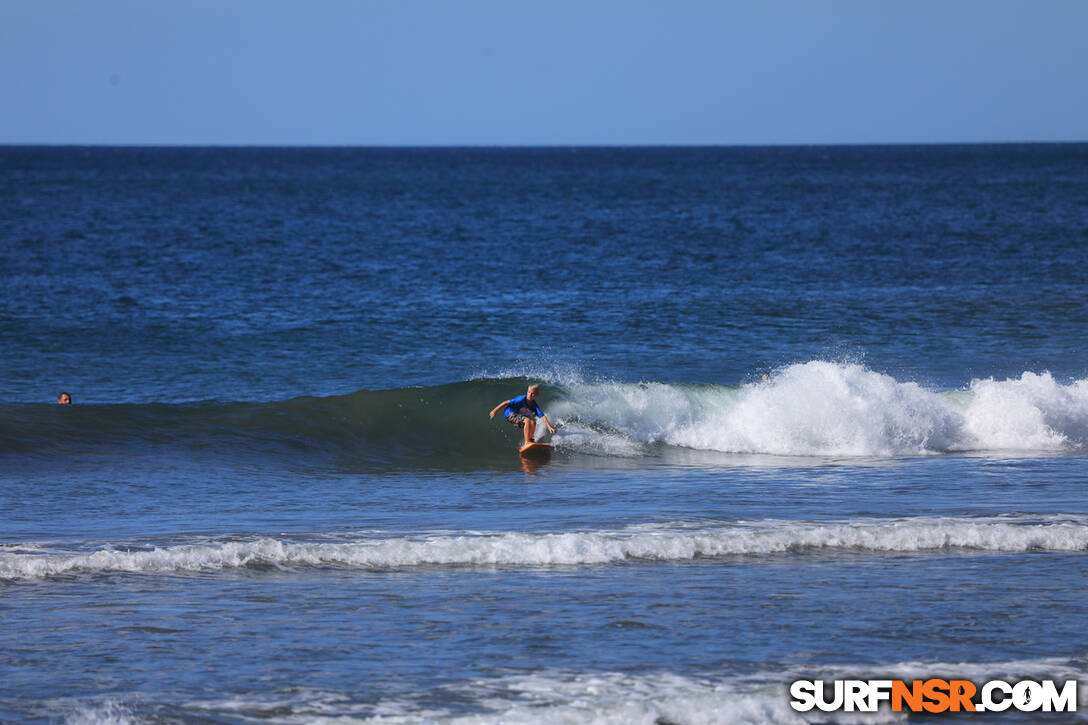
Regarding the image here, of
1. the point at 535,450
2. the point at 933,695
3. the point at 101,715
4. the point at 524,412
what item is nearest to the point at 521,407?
the point at 524,412

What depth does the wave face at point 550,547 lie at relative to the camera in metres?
11.7

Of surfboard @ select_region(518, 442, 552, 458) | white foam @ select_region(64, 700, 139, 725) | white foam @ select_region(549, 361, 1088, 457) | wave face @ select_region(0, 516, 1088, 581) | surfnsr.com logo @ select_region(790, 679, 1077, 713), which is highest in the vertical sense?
white foam @ select_region(549, 361, 1088, 457)

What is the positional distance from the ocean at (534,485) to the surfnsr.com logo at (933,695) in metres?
0.13

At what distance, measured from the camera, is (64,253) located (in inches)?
1810

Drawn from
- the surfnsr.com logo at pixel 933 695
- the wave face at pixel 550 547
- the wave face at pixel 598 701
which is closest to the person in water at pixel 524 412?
the wave face at pixel 550 547

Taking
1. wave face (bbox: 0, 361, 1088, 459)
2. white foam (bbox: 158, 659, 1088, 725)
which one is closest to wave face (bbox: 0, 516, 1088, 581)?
white foam (bbox: 158, 659, 1088, 725)

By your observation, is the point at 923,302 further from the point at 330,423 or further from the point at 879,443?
the point at 330,423

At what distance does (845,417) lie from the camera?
19.4 m

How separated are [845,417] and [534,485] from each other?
19.9ft

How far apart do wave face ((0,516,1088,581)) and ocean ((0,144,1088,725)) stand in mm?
48

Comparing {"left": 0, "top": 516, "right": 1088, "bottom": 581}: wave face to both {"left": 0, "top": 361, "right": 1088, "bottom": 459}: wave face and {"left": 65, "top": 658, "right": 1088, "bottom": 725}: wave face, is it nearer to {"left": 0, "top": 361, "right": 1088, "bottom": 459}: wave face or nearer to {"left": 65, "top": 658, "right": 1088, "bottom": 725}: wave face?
{"left": 65, "top": 658, "right": 1088, "bottom": 725}: wave face

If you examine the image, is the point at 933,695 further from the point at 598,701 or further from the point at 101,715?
the point at 101,715

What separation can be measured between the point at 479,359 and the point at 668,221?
3973cm

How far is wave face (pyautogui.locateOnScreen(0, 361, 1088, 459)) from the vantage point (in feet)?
62.3
